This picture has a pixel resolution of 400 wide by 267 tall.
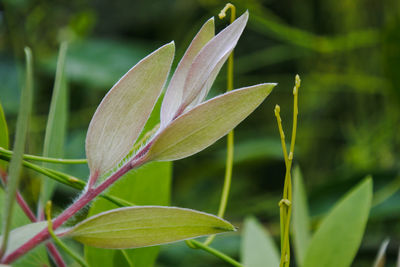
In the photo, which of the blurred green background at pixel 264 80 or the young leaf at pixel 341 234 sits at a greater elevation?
the blurred green background at pixel 264 80

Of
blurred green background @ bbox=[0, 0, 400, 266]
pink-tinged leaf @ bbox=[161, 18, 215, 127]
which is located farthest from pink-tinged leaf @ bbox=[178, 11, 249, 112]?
blurred green background @ bbox=[0, 0, 400, 266]

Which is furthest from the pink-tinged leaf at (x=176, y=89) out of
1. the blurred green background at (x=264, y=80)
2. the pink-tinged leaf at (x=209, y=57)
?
the blurred green background at (x=264, y=80)

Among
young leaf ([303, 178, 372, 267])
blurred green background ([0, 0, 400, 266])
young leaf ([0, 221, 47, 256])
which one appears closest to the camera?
young leaf ([0, 221, 47, 256])

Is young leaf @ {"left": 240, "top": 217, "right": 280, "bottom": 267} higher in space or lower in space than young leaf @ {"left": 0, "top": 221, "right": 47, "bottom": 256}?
lower

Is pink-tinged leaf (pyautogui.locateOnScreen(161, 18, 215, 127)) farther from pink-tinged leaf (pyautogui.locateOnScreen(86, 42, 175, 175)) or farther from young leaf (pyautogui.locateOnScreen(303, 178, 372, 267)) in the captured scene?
young leaf (pyautogui.locateOnScreen(303, 178, 372, 267))

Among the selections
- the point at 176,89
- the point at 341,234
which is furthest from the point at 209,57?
the point at 341,234

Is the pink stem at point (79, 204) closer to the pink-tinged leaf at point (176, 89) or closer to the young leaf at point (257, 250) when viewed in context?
the pink-tinged leaf at point (176, 89)

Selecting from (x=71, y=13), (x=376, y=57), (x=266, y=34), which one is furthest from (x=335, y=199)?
(x=71, y=13)
